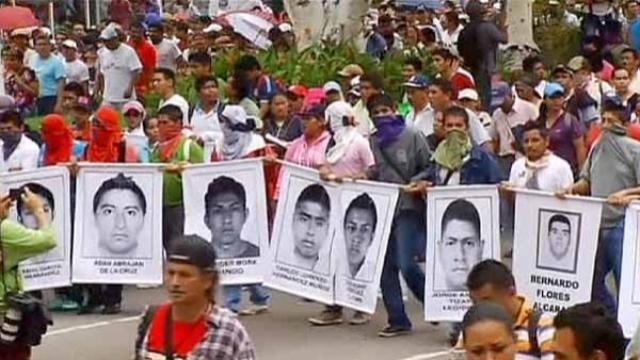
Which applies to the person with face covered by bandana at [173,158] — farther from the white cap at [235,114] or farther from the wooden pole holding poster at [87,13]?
the wooden pole holding poster at [87,13]

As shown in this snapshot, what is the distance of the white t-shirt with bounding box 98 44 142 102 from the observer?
21094 millimetres

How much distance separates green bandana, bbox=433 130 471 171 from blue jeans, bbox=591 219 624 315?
178 cm

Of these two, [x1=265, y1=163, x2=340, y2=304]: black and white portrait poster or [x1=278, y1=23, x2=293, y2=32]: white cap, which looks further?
[x1=278, y1=23, x2=293, y2=32]: white cap

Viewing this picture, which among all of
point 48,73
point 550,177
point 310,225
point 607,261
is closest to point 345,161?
point 310,225

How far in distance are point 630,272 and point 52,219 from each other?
4.44 metres

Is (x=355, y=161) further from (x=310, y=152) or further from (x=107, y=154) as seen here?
(x=107, y=154)

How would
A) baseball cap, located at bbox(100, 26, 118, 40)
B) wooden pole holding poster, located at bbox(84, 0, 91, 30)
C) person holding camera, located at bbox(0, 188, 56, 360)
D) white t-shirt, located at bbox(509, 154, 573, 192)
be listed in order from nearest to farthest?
person holding camera, located at bbox(0, 188, 56, 360) < white t-shirt, located at bbox(509, 154, 573, 192) < baseball cap, located at bbox(100, 26, 118, 40) < wooden pole holding poster, located at bbox(84, 0, 91, 30)

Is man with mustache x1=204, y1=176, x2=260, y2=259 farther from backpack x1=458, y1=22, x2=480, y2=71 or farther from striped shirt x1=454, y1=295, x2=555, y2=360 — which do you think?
backpack x1=458, y1=22, x2=480, y2=71

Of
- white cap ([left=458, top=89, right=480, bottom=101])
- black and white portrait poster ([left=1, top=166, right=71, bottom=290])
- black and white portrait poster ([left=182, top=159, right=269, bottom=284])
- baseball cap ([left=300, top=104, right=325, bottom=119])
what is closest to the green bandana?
baseball cap ([left=300, top=104, right=325, bottom=119])

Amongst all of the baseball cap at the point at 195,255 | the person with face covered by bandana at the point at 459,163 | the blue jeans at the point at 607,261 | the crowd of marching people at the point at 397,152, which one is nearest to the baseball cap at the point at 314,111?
the crowd of marching people at the point at 397,152

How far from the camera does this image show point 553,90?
593 inches

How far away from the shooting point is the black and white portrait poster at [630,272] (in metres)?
10.5

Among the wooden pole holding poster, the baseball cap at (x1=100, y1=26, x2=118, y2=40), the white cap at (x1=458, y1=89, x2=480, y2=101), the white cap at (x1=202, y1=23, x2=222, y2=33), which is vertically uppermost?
the wooden pole holding poster

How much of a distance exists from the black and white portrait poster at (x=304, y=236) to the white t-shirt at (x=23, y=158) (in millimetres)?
2050
